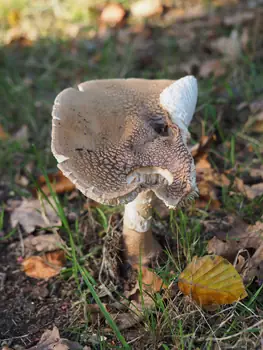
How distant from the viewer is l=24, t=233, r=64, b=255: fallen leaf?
2.44 metres

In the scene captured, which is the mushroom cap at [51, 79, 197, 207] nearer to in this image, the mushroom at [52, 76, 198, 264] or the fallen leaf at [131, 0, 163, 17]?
the mushroom at [52, 76, 198, 264]

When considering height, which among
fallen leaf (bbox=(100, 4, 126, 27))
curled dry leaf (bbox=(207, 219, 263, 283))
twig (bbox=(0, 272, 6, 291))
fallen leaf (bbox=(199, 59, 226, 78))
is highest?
fallen leaf (bbox=(100, 4, 126, 27))

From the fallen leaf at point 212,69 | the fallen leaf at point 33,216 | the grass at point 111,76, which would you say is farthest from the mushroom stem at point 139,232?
the fallen leaf at point 212,69

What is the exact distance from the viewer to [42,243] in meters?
2.48

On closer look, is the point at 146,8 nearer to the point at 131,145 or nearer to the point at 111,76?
the point at 111,76

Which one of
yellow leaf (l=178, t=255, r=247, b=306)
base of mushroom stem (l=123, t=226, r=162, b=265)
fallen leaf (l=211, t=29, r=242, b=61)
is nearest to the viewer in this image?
yellow leaf (l=178, t=255, r=247, b=306)

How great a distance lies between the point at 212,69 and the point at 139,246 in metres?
1.93

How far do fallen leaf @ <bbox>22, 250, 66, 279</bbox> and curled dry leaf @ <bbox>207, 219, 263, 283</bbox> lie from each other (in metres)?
0.83

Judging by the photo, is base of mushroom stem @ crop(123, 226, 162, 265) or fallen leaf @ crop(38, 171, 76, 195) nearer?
base of mushroom stem @ crop(123, 226, 162, 265)

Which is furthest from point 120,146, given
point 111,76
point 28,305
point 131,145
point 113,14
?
point 113,14

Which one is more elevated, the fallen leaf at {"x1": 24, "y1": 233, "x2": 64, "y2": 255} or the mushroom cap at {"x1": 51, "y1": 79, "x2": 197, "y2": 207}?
the mushroom cap at {"x1": 51, "y1": 79, "x2": 197, "y2": 207}

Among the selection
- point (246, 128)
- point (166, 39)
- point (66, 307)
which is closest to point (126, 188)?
point (66, 307)

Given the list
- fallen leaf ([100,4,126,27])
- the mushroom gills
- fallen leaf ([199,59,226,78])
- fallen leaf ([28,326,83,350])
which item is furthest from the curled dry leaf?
fallen leaf ([100,4,126,27])

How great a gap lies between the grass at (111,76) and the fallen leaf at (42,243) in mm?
82
